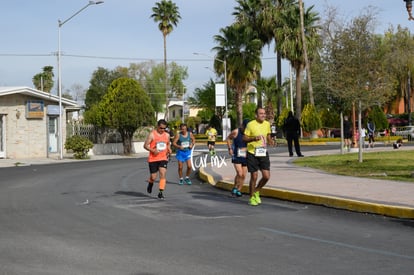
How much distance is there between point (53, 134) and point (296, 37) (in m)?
25.5

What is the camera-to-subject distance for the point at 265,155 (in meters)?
12.0

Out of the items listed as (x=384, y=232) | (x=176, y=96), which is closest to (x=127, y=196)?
(x=384, y=232)

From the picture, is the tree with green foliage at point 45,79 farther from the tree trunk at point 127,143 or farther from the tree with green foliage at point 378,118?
the tree trunk at point 127,143

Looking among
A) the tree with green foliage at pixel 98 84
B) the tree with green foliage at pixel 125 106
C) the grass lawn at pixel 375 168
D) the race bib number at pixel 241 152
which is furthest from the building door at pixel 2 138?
the tree with green foliage at pixel 98 84

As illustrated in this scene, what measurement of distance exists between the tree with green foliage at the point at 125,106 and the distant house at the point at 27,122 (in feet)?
8.49

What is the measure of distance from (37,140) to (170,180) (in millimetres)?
19080

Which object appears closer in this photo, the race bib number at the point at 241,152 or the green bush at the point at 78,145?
the race bib number at the point at 241,152

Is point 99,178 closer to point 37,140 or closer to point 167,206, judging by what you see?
point 167,206

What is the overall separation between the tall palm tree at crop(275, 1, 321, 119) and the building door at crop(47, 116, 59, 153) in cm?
2341

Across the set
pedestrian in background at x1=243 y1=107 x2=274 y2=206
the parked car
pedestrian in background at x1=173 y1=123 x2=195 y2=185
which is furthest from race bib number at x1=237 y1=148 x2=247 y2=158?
the parked car

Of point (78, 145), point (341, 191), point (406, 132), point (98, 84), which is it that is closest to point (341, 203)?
point (341, 191)

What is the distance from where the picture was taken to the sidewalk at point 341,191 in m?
10.7

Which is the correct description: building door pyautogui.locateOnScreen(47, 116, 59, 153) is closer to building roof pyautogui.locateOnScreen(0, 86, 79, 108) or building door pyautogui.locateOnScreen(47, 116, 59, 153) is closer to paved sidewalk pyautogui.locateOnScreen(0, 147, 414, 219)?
building roof pyautogui.locateOnScreen(0, 86, 79, 108)

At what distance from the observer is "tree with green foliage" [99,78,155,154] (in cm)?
3656
